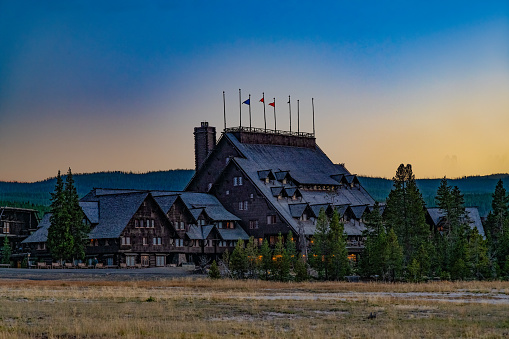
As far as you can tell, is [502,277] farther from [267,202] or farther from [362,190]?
[362,190]

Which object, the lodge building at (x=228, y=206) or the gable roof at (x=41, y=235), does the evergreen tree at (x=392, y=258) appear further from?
the gable roof at (x=41, y=235)

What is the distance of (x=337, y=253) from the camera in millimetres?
72938

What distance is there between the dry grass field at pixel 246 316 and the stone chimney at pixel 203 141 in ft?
237

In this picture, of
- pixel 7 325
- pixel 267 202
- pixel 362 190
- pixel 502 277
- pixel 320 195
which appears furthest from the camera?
pixel 362 190

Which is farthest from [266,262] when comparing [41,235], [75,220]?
[41,235]

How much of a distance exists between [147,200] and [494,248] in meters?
43.4

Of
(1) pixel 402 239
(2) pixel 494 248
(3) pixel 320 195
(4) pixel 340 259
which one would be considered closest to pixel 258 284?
(4) pixel 340 259

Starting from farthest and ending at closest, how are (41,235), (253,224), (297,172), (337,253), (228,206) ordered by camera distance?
(297,172) < (228,206) < (253,224) < (41,235) < (337,253)

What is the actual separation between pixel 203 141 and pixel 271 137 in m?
11.2

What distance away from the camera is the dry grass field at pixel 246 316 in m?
29.4

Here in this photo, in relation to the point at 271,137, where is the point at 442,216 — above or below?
below

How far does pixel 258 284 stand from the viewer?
66500mm

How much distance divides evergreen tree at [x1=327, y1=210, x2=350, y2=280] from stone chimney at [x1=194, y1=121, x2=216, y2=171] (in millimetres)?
52812

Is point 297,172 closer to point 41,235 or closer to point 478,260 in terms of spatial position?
point 41,235
